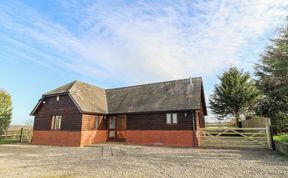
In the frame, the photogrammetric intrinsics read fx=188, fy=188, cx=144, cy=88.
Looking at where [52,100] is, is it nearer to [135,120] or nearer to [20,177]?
[135,120]

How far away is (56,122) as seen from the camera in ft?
57.9

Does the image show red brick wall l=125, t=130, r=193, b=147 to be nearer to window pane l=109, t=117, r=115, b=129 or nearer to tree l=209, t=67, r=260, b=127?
window pane l=109, t=117, r=115, b=129

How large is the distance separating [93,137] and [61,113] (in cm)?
375

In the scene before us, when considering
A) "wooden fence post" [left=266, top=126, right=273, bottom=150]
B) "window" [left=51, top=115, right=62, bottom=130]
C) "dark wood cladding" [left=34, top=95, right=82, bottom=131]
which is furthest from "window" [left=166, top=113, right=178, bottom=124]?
"window" [left=51, top=115, right=62, bottom=130]

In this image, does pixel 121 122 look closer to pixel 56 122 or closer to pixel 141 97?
pixel 141 97

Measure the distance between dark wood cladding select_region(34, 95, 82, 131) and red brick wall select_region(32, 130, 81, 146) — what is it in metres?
0.41

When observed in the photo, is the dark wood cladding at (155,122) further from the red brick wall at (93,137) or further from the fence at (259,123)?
the fence at (259,123)

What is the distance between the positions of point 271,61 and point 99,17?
12.1m

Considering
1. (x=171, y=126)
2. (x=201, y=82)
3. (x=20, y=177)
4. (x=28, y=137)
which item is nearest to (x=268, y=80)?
(x=201, y=82)

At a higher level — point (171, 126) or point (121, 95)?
point (121, 95)

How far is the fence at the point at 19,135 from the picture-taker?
1951 cm

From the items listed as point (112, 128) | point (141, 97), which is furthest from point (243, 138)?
point (112, 128)

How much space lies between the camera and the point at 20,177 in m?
6.53

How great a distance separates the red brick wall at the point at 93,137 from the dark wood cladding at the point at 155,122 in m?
2.83
